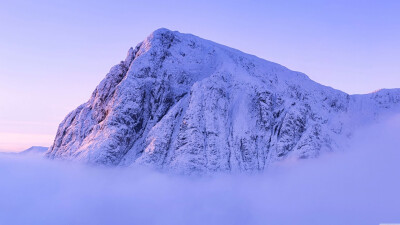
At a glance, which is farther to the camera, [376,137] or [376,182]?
[376,182]

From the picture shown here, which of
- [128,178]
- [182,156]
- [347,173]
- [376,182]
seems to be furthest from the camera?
[376,182]

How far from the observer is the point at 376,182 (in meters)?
188

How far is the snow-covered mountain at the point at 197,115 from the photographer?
5143 inches

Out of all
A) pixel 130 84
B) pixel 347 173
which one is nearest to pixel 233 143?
pixel 130 84

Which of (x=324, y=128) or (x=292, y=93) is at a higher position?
(x=292, y=93)

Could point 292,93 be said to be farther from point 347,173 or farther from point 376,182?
point 376,182

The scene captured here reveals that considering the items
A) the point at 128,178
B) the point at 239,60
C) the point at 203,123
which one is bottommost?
the point at 128,178

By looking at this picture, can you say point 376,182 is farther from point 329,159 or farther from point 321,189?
point 329,159

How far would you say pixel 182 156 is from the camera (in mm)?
126312

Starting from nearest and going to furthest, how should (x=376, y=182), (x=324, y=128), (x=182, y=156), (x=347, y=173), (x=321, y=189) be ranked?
1. (x=182, y=156)
2. (x=324, y=128)
3. (x=347, y=173)
4. (x=321, y=189)
5. (x=376, y=182)

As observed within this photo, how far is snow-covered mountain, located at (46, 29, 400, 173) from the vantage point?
131 m

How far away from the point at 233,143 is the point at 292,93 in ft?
144

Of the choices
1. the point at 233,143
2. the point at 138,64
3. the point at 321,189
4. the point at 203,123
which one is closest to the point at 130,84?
the point at 138,64

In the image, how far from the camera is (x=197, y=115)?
136250mm
